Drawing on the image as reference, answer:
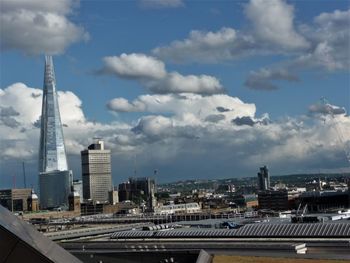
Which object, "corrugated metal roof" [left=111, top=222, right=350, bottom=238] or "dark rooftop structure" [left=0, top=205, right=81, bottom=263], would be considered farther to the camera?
"corrugated metal roof" [left=111, top=222, right=350, bottom=238]

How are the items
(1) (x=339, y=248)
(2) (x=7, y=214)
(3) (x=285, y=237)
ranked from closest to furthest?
1. (2) (x=7, y=214)
2. (1) (x=339, y=248)
3. (3) (x=285, y=237)

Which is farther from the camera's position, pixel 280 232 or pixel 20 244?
pixel 280 232

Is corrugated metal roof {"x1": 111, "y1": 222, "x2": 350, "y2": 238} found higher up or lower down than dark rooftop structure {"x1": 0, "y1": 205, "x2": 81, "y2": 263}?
lower down

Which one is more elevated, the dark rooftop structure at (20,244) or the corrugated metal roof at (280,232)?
the dark rooftop structure at (20,244)

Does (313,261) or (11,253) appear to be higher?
(11,253)

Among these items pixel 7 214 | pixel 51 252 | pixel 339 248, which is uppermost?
pixel 7 214

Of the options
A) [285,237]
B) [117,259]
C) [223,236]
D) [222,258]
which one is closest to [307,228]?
[285,237]

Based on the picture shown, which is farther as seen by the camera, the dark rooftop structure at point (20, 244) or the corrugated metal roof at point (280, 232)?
the corrugated metal roof at point (280, 232)

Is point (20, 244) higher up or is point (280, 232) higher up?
point (20, 244)

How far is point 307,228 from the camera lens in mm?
69688

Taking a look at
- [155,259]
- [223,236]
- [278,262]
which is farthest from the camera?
[223,236]

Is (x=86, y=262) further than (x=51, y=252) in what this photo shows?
Yes

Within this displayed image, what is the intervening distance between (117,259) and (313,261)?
15.0m

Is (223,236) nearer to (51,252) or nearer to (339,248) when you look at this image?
(339,248)
